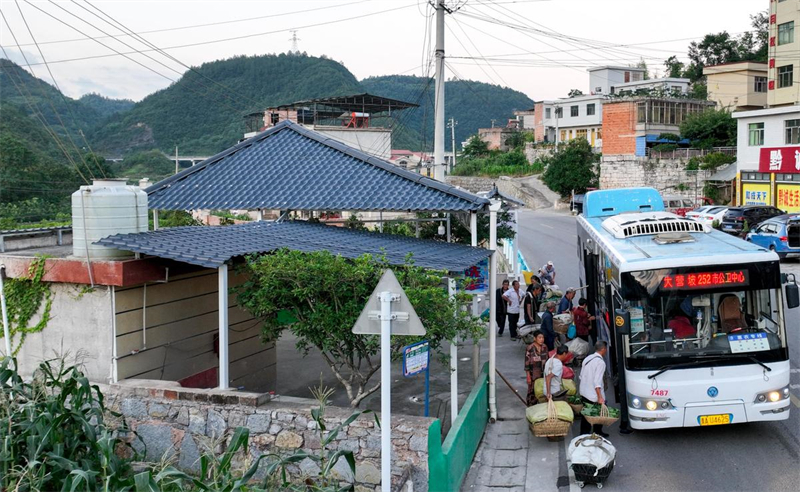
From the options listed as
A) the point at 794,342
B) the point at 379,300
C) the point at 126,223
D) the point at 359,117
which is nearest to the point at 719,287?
the point at 379,300

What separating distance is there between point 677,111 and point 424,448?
58.8 metres

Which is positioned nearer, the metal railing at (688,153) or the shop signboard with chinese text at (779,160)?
the shop signboard with chinese text at (779,160)

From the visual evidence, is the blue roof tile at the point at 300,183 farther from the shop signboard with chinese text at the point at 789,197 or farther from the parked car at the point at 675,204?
the parked car at the point at 675,204

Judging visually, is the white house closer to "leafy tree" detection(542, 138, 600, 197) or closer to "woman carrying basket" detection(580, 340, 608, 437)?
"leafy tree" detection(542, 138, 600, 197)

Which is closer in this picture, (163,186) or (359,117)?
(163,186)

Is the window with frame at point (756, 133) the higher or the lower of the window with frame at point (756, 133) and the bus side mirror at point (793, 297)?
the higher

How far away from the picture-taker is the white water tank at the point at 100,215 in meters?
9.57

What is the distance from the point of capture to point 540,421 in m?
10.2

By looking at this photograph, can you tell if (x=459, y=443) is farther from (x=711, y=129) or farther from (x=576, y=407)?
(x=711, y=129)

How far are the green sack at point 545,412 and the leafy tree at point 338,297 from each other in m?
1.96

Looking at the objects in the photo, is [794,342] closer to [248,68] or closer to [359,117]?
[359,117]

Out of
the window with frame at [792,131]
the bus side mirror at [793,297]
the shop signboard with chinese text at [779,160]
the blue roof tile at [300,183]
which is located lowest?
the bus side mirror at [793,297]

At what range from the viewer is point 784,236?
27.5m

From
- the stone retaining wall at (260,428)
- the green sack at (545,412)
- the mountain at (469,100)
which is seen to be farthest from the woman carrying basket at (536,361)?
the mountain at (469,100)
